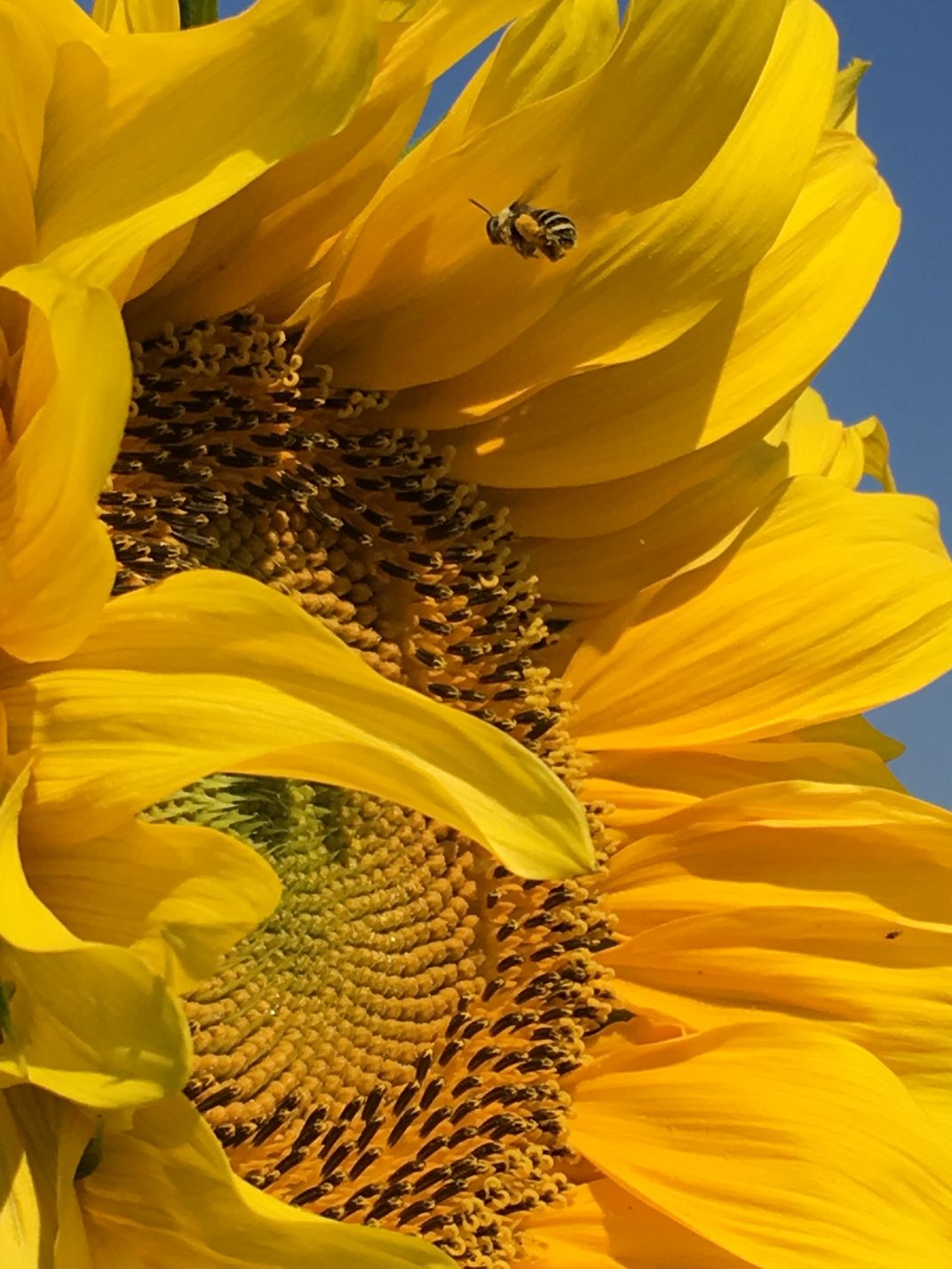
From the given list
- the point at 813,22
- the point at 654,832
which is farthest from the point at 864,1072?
the point at 813,22

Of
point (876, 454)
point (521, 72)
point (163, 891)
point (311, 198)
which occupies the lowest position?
point (163, 891)

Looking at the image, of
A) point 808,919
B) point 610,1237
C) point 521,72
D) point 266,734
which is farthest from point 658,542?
point 266,734

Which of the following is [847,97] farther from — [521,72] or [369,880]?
[369,880]

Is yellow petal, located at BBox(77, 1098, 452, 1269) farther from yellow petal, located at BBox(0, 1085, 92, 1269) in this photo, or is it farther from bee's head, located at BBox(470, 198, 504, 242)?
bee's head, located at BBox(470, 198, 504, 242)

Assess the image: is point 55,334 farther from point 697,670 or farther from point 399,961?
point 697,670

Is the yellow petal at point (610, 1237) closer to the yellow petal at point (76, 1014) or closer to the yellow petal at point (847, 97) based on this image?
the yellow petal at point (76, 1014)

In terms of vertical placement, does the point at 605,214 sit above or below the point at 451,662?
above
